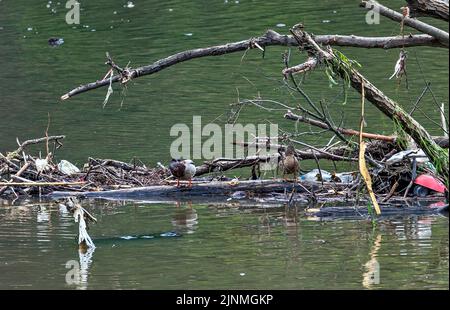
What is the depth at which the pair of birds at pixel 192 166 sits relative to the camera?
458 inches

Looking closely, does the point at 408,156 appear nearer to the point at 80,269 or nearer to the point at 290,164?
the point at 290,164

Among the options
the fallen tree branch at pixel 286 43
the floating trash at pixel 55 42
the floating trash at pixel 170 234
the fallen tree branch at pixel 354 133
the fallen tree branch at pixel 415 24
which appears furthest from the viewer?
the floating trash at pixel 55 42

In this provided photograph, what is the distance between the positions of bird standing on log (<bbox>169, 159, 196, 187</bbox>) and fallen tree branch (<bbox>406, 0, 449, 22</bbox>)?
14.5ft

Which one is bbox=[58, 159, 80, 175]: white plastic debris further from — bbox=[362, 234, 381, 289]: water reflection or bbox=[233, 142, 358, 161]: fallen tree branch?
bbox=[362, 234, 381, 289]: water reflection

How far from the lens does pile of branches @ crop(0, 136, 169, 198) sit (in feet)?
42.1

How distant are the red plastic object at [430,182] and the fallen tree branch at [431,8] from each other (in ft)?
10.5

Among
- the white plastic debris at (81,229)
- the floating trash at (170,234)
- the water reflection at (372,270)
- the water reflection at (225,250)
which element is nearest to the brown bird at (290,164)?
the water reflection at (225,250)

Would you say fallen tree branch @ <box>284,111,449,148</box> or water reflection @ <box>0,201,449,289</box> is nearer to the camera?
water reflection @ <box>0,201,449,289</box>

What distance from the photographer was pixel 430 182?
11.1 metres

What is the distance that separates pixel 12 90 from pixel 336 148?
12001 mm

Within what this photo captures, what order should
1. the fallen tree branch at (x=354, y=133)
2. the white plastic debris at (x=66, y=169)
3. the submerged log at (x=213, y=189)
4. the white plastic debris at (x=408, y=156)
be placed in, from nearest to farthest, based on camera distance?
1. the white plastic debris at (x=408, y=156)
2. the fallen tree branch at (x=354, y=133)
3. the submerged log at (x=213, y=189)
4. the white plastic debris at (x=66, y=169)

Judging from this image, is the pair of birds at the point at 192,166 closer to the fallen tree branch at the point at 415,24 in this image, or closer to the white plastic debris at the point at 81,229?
the white plastic debris at the point at 81,229

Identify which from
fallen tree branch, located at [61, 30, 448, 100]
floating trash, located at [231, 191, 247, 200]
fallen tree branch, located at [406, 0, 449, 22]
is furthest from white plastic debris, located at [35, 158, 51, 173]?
fallen tree branch, located at [406, 0, 449, 22]

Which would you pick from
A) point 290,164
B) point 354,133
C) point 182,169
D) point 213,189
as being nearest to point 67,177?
point 182,169
